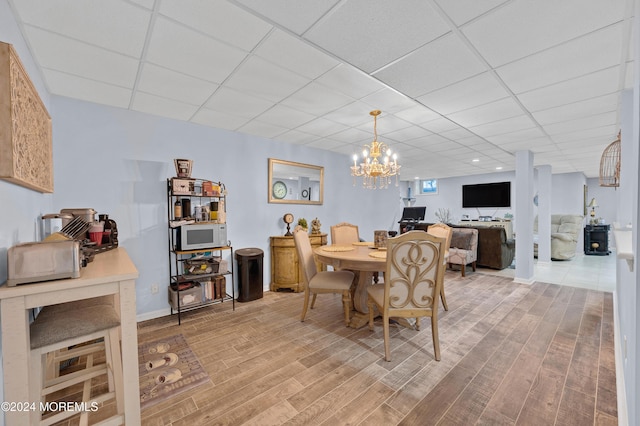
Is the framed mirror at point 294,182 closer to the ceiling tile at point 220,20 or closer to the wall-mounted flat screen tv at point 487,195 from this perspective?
the ceiling tile at point 220,20

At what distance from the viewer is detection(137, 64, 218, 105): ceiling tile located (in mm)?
2191

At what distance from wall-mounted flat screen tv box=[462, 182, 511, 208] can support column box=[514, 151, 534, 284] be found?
10.7 feet

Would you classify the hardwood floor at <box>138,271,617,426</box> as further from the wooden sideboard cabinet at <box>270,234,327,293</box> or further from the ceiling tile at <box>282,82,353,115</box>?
the ceiling tile at <box>282,82,353,115</box>

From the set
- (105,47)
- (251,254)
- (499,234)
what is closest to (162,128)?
(105,47)

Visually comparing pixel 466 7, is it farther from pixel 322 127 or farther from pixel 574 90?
pixel 322 127

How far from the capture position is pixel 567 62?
199 centimetres

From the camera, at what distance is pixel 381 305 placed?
2.30m

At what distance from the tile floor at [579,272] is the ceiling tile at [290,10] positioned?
5629 millimetres

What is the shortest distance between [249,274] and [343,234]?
151cm

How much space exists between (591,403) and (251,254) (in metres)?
3.50

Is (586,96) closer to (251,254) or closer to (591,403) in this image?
(591,403)

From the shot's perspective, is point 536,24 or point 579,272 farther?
point 579,272

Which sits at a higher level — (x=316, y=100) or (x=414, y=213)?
(x=316, y=100)

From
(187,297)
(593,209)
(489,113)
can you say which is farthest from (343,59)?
(593,209)
